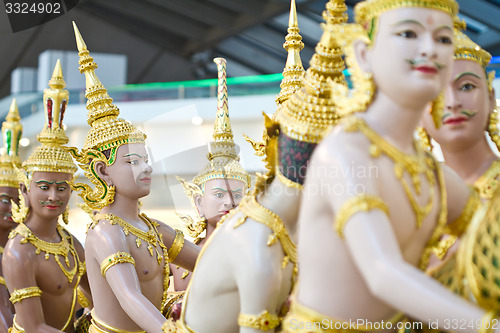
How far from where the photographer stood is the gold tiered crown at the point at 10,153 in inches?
172

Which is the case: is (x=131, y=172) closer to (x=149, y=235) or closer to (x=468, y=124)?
(x=149, y=235)

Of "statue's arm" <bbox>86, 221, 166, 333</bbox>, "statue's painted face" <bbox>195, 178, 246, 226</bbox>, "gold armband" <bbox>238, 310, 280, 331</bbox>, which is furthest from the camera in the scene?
"statue's painted face" <bbox>195, 178, 246, 226</bbox>

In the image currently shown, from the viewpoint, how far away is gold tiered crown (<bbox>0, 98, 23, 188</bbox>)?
4.36 m

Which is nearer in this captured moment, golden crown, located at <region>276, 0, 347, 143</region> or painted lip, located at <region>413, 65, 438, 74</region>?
painted lip, located at <region>413, 65, 438, 74</region>

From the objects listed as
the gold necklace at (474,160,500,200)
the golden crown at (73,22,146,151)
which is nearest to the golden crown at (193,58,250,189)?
the golden crown at (73,22,146,151)

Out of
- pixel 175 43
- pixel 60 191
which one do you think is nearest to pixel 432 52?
pixel 60 191

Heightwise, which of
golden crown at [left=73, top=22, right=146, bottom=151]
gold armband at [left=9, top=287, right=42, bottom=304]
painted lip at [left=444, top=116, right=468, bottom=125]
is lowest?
gold armband at [left=9, top=287, right=42, bottom=304]

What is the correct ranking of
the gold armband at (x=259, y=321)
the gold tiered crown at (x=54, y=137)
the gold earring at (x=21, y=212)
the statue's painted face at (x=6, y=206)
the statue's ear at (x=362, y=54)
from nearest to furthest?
the statue's ear at (x=362, y=54)
the gold armband at (x=259, y=321)
the gold tiered crown at (x=54, y=137)
the gold earring at (x=21, y=212)
the statue's painted face at (x=6, y=206)

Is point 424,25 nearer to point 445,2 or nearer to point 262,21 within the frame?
point 445,2

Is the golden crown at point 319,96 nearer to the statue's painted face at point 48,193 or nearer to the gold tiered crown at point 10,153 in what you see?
the statue's painted face at point 48,193

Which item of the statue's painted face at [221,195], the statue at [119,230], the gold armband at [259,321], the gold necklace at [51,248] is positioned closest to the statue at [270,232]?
the gold armband at [259,321]

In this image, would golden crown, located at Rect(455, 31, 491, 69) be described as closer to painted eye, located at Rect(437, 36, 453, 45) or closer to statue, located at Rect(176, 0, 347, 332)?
statue, located at Rect(176, 0, 347, 332)

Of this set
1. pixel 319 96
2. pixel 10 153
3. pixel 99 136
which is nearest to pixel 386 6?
pixel 319 96

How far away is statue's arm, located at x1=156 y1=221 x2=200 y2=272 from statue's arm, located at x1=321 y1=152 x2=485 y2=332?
175 cm
